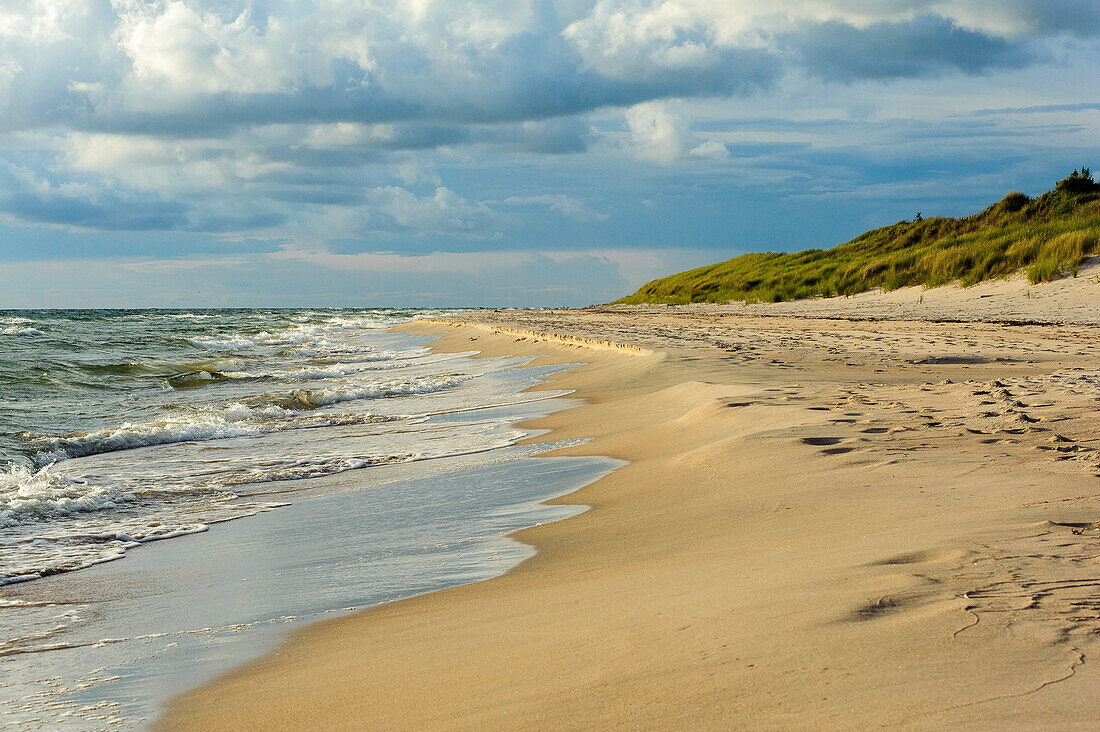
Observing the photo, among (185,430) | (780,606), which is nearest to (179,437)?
(185,430)

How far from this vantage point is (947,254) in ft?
83.6

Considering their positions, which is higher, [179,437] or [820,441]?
[820,441]

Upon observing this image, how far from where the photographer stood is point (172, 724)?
253cm

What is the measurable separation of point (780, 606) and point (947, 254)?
85.6 feet

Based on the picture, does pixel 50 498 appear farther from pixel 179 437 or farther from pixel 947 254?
pixel 947 254

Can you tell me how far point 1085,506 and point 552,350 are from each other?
1455 centimetres

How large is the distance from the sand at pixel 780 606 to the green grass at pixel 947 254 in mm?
18627

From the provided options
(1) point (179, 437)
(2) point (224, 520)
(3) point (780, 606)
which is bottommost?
(2) point (224, 520)

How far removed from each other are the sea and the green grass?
54.7ft

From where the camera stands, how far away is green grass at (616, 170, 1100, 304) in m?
22.1

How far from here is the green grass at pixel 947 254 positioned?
2208 centimetres

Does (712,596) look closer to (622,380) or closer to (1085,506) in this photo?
(1085,506)

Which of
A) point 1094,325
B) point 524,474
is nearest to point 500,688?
point 524,474

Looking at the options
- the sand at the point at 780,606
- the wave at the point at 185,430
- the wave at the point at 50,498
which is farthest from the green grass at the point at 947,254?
the wave at the point at 50,498
